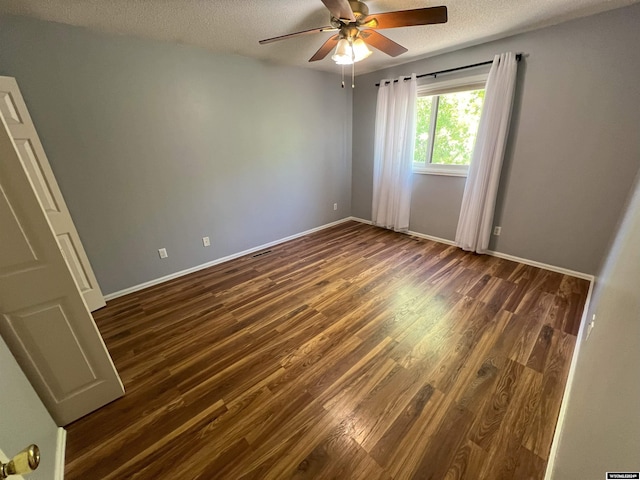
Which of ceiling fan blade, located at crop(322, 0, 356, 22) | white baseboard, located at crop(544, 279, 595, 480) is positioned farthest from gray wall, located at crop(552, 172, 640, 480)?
ceiling fan blade, located at crop(322, 0, 356, 22)

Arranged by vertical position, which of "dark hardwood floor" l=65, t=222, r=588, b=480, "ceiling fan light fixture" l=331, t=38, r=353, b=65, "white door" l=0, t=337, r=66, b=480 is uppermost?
"ceiling fan light fixture" l=331, t=38, r=353, b=65

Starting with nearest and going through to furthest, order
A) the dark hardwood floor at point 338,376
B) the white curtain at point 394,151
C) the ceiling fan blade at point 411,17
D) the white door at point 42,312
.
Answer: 1. the white door at point 42,312
2. the dark hardwood floor at point 338,376
3. the ceiling fan blade at point 411,17
4. the white curtain at point 394,151

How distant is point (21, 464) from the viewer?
1.65 ft

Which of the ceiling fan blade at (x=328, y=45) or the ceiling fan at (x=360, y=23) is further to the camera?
the ceiling fan blade at (x=328, y=45)

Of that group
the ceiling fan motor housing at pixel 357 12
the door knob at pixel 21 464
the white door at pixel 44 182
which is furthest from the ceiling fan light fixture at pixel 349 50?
the door knob at pixel 21 464

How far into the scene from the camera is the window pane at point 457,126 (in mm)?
2969

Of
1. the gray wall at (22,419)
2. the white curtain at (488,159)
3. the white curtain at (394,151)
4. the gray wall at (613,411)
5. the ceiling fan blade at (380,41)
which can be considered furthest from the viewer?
the white curtain at (394,151)

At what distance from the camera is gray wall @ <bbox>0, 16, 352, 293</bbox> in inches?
79.4

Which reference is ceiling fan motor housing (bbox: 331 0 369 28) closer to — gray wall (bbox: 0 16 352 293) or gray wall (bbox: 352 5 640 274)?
gray wall (bbox: 0 16 352 293)

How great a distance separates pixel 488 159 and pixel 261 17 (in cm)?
263

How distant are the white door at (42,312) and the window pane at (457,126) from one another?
375 centimetres

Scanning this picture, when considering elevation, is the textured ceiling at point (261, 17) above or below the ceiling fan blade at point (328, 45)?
above

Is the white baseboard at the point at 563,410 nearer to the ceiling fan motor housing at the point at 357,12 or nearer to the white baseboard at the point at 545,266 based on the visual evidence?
the white baseboard at the point at 545,266

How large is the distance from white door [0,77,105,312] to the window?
3899 millimetres
